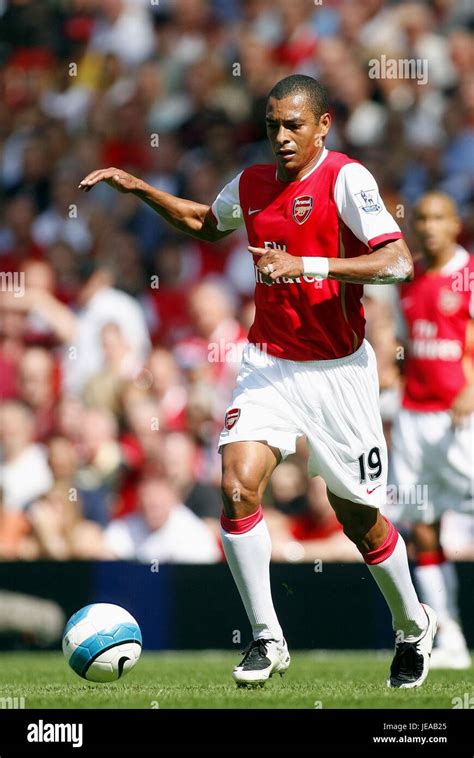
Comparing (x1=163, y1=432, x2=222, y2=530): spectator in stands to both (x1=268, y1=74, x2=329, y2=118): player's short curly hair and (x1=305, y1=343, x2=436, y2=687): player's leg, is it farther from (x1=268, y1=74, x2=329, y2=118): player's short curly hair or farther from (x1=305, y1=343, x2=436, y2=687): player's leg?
(x1=268, y1=74, x2=329, y2=118): player's short curly hair

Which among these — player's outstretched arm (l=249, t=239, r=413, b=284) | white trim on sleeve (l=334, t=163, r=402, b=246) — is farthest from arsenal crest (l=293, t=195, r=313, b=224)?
player's outstretched arm (l=249, t=239, r=413, b=284)

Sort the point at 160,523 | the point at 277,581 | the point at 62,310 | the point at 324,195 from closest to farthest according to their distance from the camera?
the point at 324,195 → the point at 277,581 → the point at 160,523 → the point at 62,310

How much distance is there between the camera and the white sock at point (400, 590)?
20.6 feet

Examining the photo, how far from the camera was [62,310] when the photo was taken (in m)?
11.5

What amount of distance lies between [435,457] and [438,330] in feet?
2.61

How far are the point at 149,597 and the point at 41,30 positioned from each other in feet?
21.4

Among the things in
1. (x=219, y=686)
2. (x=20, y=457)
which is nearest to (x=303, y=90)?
(x=219, y=686)

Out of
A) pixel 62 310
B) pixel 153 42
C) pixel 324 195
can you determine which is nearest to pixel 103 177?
pixel 324 195

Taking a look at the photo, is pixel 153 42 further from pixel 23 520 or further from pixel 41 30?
pixel 23 520

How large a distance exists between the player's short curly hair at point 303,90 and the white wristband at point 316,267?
30.6 inches

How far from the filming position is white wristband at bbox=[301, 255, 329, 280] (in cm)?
564

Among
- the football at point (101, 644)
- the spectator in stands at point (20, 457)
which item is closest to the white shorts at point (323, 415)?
the football at point (101, 644)

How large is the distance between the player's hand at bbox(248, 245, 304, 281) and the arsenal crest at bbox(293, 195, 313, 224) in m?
0.50

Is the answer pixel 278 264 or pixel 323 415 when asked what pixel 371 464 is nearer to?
pixel 323 415
